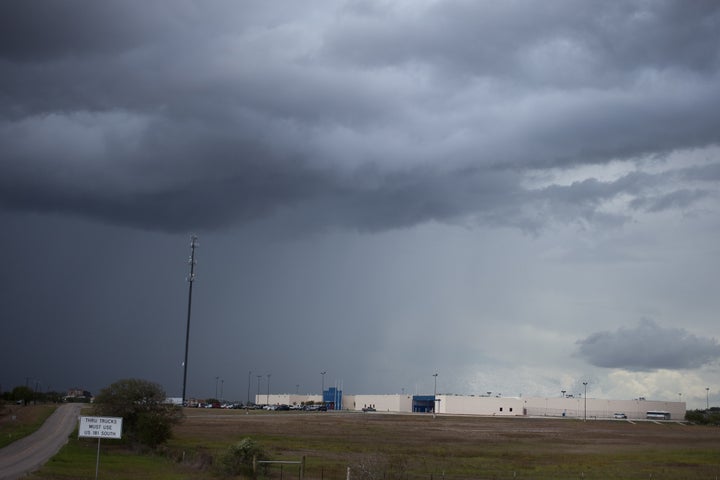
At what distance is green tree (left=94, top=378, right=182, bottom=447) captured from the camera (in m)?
65.6

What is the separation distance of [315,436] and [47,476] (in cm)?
5017

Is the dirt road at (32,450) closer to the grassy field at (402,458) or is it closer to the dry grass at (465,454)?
the grassy field at (402,458)

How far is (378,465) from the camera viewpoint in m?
40.9

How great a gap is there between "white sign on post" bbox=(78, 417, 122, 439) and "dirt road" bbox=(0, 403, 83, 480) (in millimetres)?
12274

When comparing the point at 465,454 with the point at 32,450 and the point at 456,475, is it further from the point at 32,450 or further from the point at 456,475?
the point at 32,450

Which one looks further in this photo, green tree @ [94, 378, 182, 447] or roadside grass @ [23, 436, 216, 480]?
green tree @ [94, 378, 182, 447]

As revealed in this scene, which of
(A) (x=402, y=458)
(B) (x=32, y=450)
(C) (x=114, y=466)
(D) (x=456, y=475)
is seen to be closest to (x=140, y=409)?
(B) (x=32, y=450)

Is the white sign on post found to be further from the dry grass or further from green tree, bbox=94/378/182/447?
green tree, bbox=94/378/182/447

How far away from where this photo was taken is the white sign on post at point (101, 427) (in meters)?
30.4

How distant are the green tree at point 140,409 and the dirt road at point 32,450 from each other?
525 cm

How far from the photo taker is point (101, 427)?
30.7 metres

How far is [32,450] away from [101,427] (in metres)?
32.5

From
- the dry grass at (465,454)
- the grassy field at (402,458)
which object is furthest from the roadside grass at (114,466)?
the dry grass at (465,454)

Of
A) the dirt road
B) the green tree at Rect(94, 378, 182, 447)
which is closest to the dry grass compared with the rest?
the green tree at Rect(94, 378, 182, 447)
